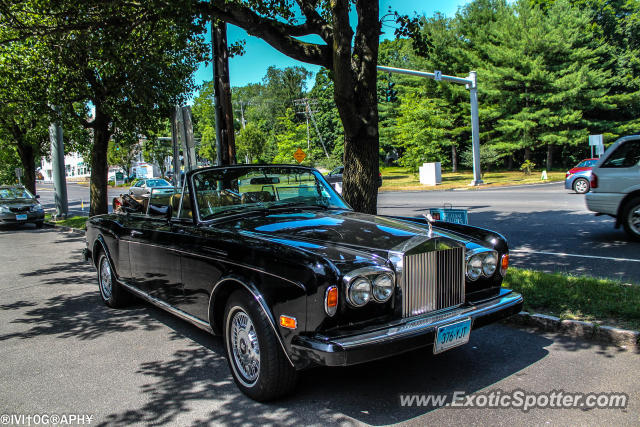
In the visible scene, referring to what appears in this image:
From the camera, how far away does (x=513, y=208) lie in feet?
47.7

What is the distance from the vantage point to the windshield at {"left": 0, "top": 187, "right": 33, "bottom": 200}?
59.7 feet

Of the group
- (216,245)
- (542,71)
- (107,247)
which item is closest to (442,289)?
(216,245)

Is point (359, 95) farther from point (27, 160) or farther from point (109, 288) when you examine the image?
point (27, 160)

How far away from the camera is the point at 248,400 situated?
10.9 ft

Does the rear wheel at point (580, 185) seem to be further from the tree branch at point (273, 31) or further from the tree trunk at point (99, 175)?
the tree trunk at point (99, 175)

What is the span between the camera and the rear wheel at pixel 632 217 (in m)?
8.44

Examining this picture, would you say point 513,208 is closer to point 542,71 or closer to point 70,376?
point 70,376

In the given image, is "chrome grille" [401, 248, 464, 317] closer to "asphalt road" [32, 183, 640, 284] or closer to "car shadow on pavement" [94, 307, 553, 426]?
"car shadow on pavement" [94, 307, 553, 426]

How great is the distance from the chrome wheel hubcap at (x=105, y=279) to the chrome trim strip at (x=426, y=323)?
4.36m

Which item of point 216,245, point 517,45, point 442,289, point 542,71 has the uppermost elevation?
point 517,45

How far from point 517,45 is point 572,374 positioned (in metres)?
39.1

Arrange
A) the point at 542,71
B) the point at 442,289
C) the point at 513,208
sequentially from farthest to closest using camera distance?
the point at 542,71 < the point at 513,208 < the point at 442,289

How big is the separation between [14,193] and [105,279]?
612 inches

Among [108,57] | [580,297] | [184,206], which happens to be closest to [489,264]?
[580,297]
